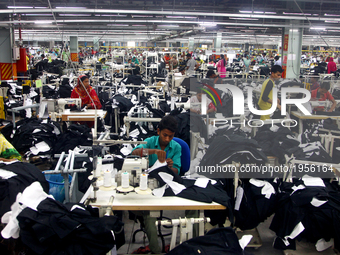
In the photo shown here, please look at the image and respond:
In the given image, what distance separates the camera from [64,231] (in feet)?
6.37

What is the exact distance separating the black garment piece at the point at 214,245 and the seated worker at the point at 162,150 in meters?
0.67

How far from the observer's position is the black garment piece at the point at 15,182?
2303 millimetres

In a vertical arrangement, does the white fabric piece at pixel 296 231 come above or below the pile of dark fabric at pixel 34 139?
below

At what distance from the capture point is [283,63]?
1265cm

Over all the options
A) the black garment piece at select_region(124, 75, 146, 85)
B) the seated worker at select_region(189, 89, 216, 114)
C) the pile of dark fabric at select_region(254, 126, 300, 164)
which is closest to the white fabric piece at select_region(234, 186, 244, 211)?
the pile of dark fabric at select_region(254, 126, 300, 164)

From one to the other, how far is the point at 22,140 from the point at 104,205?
7.94ft

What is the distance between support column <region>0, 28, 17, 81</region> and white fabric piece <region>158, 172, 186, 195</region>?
454 inches

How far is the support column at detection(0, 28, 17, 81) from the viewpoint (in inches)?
484

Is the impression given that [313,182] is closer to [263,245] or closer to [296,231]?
[296,231]

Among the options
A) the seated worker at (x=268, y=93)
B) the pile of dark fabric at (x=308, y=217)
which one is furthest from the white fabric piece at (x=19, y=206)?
the seated worker at (x=268, y=93)

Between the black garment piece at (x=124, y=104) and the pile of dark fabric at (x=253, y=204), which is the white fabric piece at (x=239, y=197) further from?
the black garment piece at (x=124, y=104)

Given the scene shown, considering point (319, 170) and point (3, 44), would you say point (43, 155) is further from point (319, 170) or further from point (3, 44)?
point (3, 44)

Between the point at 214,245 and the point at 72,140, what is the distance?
2.82 metres

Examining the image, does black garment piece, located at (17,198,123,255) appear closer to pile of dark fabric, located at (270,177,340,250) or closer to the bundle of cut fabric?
the bundle of cut fabric
